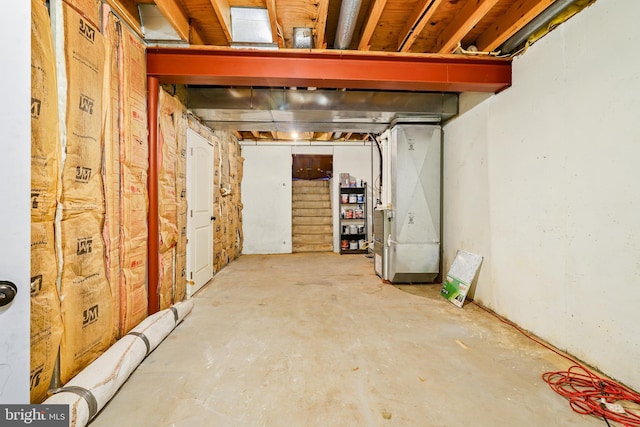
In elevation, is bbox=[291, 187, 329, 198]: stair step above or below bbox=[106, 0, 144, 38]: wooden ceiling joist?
below

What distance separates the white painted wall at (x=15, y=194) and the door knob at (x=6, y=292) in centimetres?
2

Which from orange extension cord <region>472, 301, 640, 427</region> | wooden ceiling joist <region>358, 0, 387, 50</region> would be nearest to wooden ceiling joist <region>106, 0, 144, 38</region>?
wooden ceiling joist <region>358, 0, 387, 50</region>

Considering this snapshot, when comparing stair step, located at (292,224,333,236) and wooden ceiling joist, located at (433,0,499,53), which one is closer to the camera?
wooden ceiling joist, located at (433,0,499,53)

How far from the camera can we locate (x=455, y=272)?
9.98ft

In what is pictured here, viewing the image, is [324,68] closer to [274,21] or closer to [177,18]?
[274,21]

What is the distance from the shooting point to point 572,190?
1.85m

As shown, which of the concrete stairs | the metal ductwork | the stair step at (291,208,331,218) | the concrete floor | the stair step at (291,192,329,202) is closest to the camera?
the concrete floor

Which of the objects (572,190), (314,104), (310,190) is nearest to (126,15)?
(314,104)

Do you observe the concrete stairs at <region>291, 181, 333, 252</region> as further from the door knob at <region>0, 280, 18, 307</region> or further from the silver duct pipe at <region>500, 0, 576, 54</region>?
the door knob at <region>0, 280, 18, 307</region>

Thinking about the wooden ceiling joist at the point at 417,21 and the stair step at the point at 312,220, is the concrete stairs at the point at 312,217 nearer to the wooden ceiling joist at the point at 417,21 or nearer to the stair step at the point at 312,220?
the stair step at the point at 312,220

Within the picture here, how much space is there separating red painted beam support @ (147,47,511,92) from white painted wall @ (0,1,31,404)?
156cm

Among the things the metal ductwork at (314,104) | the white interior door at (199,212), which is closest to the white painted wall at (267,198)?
the white interior door at (199,212)

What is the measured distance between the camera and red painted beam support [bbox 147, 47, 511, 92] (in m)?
2.27

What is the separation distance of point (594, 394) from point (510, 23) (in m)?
2.63
